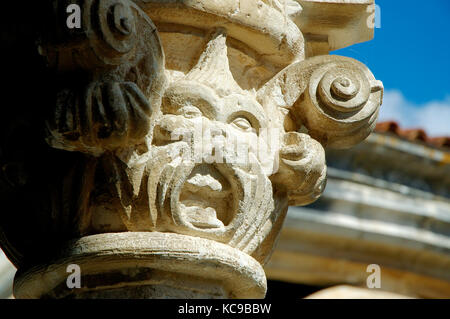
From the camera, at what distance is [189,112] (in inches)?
65.0

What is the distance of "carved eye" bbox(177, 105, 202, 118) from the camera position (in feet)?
5.41

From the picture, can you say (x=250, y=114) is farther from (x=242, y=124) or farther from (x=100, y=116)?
(x=100, y=116)

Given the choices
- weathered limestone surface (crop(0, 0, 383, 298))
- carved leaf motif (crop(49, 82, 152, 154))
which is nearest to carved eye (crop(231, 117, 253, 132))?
weathered limestone surface (crop(0, 0, 383, 298))

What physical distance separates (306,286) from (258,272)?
174cm

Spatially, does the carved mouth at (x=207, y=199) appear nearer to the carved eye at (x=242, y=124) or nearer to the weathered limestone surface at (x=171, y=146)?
the weathered limestone surface at (x=171, y=146)

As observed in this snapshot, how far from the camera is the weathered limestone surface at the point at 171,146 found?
1.52m

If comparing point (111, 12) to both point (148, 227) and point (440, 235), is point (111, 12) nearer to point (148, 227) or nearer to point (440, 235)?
point (148, 227)

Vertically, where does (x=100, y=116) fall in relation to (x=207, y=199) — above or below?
above

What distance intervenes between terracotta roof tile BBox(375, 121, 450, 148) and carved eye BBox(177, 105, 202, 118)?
1532mm

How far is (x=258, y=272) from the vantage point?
→ 5.54 feet

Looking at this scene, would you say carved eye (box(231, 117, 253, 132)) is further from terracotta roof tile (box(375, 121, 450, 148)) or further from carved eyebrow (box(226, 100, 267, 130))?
terracotta roof tile (box(375, 121, 450, 148))

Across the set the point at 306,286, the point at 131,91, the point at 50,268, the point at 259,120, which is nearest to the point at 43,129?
the point at 131,91

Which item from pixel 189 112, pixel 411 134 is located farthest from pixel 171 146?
pixel 411 134

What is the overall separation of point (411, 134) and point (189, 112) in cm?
169
